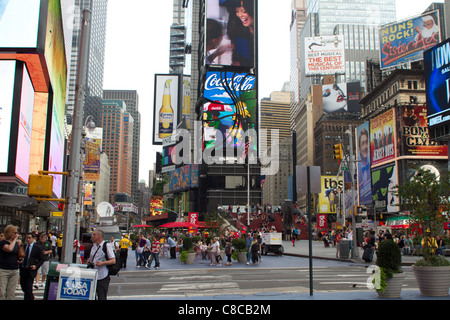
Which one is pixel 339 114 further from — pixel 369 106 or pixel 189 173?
pixel 189 173

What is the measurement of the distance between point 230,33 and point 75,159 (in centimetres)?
8622

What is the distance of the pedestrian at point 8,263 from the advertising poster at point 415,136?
7042cm

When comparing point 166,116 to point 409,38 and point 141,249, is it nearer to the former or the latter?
point 409,38

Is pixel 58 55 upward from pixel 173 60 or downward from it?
downward

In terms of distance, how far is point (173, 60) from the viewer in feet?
632

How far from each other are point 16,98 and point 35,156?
914cm

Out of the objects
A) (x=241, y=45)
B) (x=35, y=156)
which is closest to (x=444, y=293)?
(x=35, y=156)

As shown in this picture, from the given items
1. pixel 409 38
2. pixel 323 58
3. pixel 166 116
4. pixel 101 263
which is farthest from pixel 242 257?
pixel 323 58

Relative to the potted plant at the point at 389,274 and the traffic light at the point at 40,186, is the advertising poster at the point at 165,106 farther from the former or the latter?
the potted plant at the point at 389,274

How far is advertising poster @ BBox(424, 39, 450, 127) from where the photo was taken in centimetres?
4584

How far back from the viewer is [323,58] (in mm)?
126438

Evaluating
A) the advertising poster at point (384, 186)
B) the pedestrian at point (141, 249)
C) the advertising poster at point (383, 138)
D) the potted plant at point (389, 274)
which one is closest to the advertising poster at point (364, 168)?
the advertising poster at point (383, 138)

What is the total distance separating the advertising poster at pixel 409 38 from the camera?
3113 inches

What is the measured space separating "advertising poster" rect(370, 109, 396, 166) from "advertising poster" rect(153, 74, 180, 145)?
59616 millimetres
